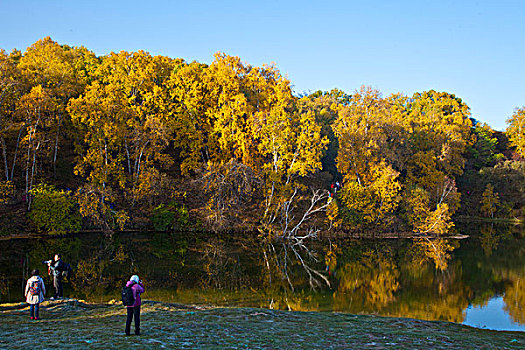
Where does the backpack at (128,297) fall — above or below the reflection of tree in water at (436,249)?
above

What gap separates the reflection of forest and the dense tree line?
5.05 meters

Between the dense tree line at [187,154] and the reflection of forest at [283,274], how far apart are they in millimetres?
5053

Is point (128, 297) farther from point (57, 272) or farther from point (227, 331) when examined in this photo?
point (57, 272)

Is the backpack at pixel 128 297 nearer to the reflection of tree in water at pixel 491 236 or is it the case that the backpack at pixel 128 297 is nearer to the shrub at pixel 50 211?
the shrub at pixel 50 211

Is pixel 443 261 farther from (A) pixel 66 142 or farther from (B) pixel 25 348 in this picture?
(A) pixel 66 142

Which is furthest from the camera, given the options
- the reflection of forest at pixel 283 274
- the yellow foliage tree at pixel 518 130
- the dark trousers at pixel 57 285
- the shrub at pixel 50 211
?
the yellow foliage tree at pixel 518 130

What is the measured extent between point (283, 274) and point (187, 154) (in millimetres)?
26853

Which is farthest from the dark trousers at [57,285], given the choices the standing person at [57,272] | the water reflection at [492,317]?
the water reflection at [492,317]

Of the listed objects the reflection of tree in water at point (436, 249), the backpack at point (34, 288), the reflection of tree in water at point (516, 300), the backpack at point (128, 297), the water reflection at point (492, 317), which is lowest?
the water reflection at point (492, 317)

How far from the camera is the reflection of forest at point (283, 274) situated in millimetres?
18516

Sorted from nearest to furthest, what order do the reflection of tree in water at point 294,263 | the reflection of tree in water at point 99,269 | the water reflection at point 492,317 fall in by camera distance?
the water reflection at point 492,317 → the reflection of tree in water at point 99,269 → the reflection of tree in water at point 294,263

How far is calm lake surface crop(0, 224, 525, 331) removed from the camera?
Result: 18.2 meters

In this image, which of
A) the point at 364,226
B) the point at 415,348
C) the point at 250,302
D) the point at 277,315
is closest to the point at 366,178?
the point at 364,226

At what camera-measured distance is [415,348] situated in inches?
405
